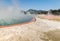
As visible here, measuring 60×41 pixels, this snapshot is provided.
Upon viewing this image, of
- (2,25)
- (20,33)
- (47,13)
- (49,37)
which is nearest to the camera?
(20,33)

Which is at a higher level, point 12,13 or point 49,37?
point 12,13

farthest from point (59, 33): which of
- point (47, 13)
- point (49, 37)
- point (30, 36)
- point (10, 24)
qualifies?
point (47, 13)

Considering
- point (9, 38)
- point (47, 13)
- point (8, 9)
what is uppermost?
point (8, 9)

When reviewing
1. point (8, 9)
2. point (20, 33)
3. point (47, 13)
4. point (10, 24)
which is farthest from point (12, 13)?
point (47, 13)

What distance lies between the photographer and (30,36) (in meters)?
3.67

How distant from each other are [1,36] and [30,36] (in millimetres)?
812

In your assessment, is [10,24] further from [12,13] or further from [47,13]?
[47,13]

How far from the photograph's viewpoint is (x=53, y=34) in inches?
178

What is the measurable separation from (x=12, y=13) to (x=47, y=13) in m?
5.59

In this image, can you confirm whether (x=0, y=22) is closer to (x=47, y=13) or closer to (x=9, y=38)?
(x=9, y=38)

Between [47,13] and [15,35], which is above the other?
[15,35]

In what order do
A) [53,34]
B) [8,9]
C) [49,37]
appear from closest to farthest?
[49,37] → [53,34] → [8,9]

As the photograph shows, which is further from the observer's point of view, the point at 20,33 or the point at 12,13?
the point at 12,13

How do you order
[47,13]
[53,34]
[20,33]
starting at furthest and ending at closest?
[47,13], [53,34], [20,33]
